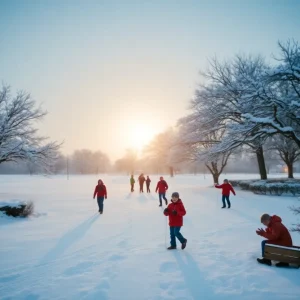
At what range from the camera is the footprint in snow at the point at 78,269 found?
4826 millimetres

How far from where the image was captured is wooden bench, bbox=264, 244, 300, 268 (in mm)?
4742

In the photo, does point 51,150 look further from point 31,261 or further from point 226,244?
point 226,244

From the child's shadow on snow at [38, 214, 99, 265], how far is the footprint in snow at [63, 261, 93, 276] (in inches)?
33.9

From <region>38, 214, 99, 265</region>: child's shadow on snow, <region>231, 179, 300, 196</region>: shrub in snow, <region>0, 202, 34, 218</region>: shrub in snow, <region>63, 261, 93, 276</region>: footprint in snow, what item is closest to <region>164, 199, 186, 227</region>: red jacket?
<region>63, 261, 93, 276</region>: footprint in snow

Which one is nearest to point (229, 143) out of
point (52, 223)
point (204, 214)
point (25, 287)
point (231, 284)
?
point (204, 214)

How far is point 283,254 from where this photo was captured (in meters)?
4.84

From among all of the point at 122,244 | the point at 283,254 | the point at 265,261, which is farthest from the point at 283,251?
the point at 122,244

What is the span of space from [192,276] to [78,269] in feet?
7.86

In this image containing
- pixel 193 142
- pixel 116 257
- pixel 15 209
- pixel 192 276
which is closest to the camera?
pixel 192 276

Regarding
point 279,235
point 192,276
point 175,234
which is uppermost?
point 279,235

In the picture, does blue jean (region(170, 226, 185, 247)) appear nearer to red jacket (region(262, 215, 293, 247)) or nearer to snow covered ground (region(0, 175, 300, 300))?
snow covered ground (region(0, 175, 300, 300))

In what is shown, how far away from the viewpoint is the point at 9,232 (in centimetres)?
833

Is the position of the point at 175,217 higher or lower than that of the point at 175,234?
higher

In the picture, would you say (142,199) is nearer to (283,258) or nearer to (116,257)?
(116,257)
